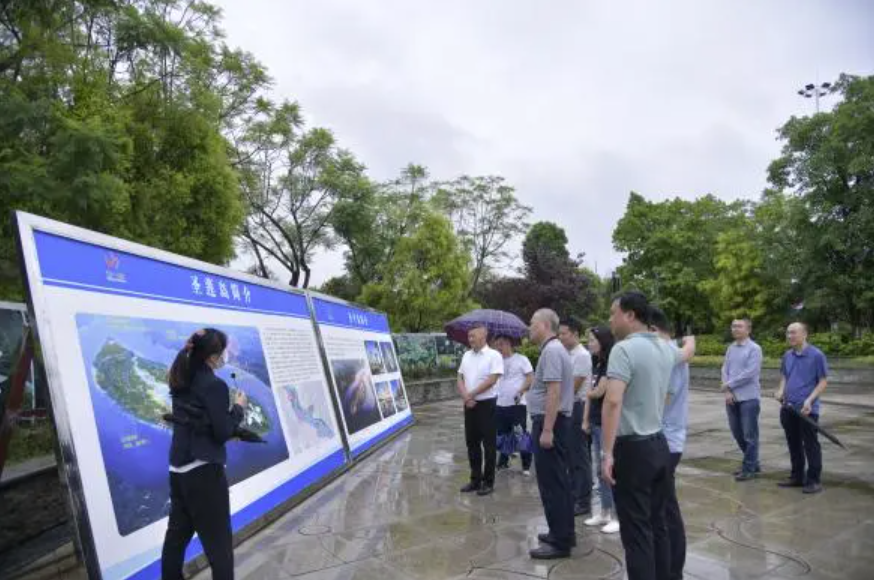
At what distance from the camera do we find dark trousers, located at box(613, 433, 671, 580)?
127 inches

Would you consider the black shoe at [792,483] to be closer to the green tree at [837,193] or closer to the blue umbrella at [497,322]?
the blue umbrella at [497,322]

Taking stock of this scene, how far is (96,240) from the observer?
13.1ft

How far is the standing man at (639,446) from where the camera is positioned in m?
3.24

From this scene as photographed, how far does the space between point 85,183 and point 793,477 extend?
7.93 metres

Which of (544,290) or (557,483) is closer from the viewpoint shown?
(557,483)

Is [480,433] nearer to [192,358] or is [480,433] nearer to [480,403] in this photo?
[480,403]

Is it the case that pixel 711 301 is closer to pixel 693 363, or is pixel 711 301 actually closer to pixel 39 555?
pixel 693 363

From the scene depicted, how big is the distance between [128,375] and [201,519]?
127 cm

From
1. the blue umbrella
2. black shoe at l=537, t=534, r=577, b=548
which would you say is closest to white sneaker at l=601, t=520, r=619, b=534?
black shoe at l=537, t=534, r=577, b=548

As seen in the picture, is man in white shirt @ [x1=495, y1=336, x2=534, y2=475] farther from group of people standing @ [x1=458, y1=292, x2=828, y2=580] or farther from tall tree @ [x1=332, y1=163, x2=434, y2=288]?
tall tree @ [x1=332, y1=163, x2=434, y2=288]

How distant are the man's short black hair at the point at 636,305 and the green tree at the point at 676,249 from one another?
3497cm

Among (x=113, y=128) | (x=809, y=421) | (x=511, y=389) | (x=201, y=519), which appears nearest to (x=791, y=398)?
(x=809, y=421)

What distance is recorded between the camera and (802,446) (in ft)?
19.9

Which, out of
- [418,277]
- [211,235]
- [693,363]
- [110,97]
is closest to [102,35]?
[110,97]
